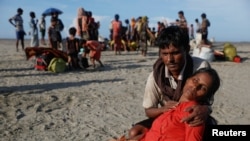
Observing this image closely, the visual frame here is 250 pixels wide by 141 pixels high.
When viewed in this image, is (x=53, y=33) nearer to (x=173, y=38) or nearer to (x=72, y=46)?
(x=72, y=46)

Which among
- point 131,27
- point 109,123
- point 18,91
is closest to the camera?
point 109,123

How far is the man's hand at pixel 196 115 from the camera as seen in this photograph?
2.39 m

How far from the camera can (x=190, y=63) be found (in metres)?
3.02

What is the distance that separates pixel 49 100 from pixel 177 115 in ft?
13.6

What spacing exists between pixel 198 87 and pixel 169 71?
58cm

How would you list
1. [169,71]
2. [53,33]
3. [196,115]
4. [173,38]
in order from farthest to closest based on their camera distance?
[53,33] < [169,71] < [173,38] < [196,115]

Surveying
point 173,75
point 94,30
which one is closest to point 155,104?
point 173,75

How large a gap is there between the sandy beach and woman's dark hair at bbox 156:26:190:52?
6.34 ft

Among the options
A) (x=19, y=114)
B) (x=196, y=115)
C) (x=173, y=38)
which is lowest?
(x=19, y=114)

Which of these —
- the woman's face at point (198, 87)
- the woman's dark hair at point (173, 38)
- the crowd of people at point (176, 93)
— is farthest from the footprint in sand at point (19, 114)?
the woman's face at point (198, 87)

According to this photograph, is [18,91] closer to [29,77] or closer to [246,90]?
[29,77]

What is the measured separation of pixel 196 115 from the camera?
7.88 feet

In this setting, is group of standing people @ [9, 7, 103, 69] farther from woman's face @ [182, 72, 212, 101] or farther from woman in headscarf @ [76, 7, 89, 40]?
woman's face @ [182, 72, 212, 101]

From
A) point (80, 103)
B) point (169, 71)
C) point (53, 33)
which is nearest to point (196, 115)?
point (169, 71)
